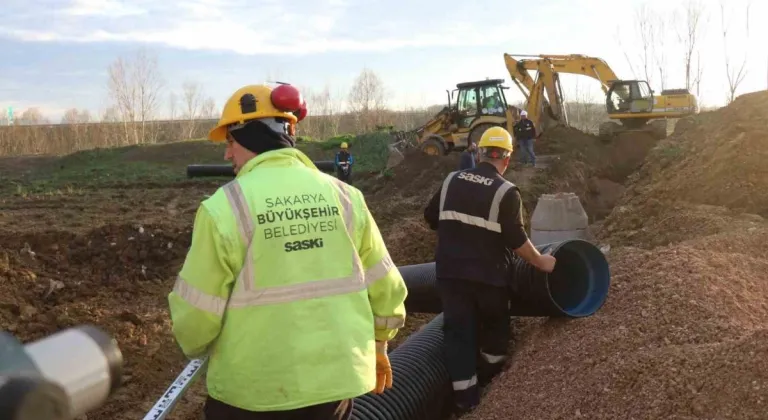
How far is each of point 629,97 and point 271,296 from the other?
791 inches

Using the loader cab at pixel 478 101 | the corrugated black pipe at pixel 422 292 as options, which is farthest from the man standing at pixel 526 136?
the corrugated black pipe at pixel 422 292

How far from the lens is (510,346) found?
555 centimetres

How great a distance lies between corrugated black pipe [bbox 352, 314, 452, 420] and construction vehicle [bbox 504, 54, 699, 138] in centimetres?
1628

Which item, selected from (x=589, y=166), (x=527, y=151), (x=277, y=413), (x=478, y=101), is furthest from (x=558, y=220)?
(x=478, y=101)

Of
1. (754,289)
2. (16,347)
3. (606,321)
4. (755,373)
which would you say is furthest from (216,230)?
(754,289)

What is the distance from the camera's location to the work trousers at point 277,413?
7.53 ft

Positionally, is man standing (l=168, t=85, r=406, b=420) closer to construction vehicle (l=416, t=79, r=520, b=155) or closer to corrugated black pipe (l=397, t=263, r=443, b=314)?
corrugated black pipe (l=397, t=263, r=443, b=314)

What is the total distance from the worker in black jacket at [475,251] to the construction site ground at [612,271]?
1.14 ft

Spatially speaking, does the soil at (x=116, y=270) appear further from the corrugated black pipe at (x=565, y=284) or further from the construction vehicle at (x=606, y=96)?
the construction vehicle at (x=606, y=96)

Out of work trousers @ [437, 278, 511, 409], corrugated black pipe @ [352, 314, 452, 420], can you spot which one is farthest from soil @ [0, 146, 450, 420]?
work trousers @ [437, 278, 511, 409]

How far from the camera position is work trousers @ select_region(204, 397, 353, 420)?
7.53 feet

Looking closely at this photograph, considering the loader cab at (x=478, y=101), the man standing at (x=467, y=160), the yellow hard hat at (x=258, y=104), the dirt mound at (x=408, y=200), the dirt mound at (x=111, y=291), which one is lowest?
the dirt mound at (x=111, y=291)

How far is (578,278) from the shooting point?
5.39m

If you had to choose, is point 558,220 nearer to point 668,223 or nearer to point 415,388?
point 668,223
